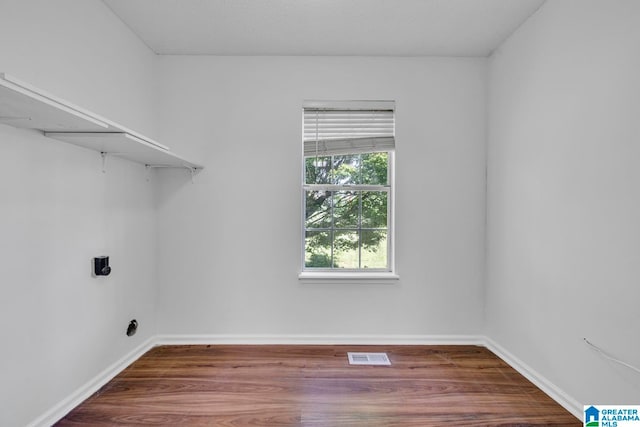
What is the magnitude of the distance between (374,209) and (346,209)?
27cm

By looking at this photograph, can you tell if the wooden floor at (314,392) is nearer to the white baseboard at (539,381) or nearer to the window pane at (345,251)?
the white baseboard at (539,381)

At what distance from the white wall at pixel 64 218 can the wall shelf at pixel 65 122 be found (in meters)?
0.14

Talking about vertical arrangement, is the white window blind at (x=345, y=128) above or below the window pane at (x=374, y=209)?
above

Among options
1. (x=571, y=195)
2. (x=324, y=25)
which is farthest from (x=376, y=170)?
(x=571, y=195)

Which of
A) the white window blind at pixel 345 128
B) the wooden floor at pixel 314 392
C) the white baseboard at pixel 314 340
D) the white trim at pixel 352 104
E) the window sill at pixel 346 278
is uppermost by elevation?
the white trim at pixel 352 104

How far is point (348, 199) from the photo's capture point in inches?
121

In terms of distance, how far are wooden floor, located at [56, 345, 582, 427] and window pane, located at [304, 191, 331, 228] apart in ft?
3.69

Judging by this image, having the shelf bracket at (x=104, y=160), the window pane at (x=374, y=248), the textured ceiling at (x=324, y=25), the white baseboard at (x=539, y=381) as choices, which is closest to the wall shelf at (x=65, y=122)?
the shelf bracket at (x=104, y=160)

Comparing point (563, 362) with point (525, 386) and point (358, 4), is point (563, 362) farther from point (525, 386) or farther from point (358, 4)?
point (358, 4)

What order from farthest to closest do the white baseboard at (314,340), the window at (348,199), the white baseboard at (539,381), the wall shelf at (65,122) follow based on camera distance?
the window at (348,199) → the white baseboard at (314,340) → the white baseboard at (539,381) → the wall shelf at (65,122)

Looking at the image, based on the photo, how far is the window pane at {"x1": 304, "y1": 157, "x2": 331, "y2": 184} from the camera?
3.05 metres

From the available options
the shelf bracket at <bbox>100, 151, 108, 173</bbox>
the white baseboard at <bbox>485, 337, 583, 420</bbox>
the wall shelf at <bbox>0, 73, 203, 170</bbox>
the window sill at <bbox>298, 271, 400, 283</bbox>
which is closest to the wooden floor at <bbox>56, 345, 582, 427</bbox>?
the white baseboard at <bbox>485, 337, 583, 420</bbox>

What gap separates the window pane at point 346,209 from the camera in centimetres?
306

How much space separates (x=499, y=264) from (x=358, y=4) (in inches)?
91.3
